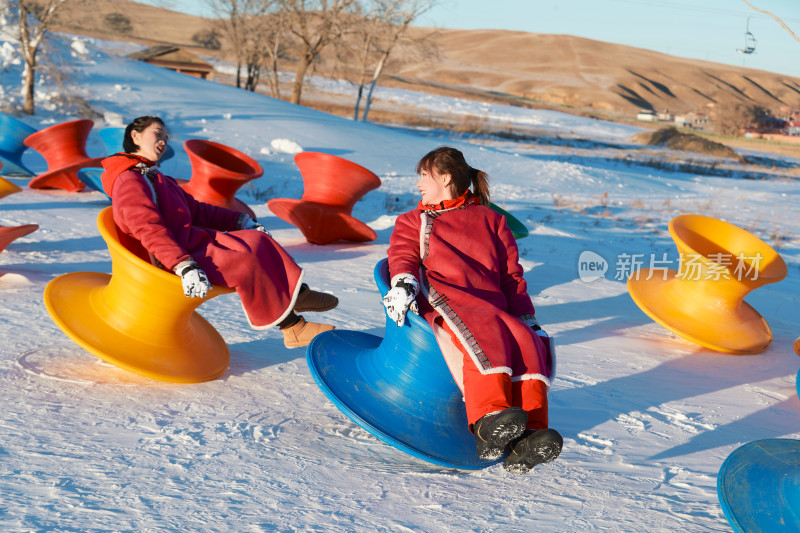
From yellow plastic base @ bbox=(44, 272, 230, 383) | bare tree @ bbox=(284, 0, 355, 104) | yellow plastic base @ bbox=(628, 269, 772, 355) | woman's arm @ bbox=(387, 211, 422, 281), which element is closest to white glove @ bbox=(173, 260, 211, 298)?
yellow plastic base @ bbox=(44, 272, 230, 383)

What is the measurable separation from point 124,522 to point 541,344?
61.1 inches

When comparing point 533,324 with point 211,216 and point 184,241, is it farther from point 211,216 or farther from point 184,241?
point 211,216

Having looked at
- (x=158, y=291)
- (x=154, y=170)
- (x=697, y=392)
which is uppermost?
(x=154, y=170)

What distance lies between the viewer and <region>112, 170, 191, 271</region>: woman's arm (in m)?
3.12

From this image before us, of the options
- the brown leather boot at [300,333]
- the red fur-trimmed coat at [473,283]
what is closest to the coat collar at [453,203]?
the red fur-trimmed coat at [473,283]

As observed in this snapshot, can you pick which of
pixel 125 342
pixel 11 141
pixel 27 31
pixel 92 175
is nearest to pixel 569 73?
pixel 27 31

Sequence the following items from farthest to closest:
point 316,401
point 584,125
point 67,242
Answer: point 584,125 < point 67,242 < point 316,401

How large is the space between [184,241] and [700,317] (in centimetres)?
342

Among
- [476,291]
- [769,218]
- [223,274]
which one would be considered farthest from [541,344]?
[769,218]

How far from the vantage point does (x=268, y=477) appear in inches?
97.0

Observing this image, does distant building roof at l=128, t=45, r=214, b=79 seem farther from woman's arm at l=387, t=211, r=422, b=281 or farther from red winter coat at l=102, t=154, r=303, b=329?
woman's arm at l=387, t=211, r=422, b=281

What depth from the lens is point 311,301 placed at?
3.64 m

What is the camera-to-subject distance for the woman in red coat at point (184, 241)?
3.19 meters

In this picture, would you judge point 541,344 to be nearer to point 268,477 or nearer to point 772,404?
point 268,477
